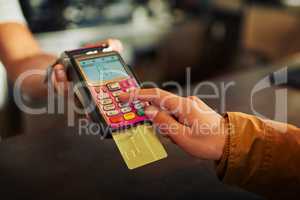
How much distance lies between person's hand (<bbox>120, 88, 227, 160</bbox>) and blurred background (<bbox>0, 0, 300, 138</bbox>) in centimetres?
72

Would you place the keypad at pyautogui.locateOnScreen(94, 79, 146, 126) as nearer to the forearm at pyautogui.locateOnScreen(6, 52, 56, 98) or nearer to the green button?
the green button

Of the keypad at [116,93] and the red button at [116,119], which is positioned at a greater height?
the keypad at [116,93]

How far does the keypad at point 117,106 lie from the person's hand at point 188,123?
11 mm

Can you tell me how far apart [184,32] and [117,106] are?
1.18m

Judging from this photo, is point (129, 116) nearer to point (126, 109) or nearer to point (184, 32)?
point (126, 109)

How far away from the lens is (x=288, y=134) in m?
0.41

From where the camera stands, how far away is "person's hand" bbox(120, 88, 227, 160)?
389mm

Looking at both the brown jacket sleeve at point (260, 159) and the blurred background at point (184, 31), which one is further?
the blurred background at point (184, 31)

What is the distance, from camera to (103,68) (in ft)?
1.48

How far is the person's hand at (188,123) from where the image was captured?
39cm

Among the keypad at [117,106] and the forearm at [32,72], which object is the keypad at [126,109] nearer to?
the keypad at [117,106]

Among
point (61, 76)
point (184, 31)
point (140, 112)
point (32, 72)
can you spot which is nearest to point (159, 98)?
point (140, 112)

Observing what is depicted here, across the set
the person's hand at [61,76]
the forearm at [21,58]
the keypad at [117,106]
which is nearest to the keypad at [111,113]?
the keypad at [117,106]

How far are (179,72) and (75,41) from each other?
54cm
